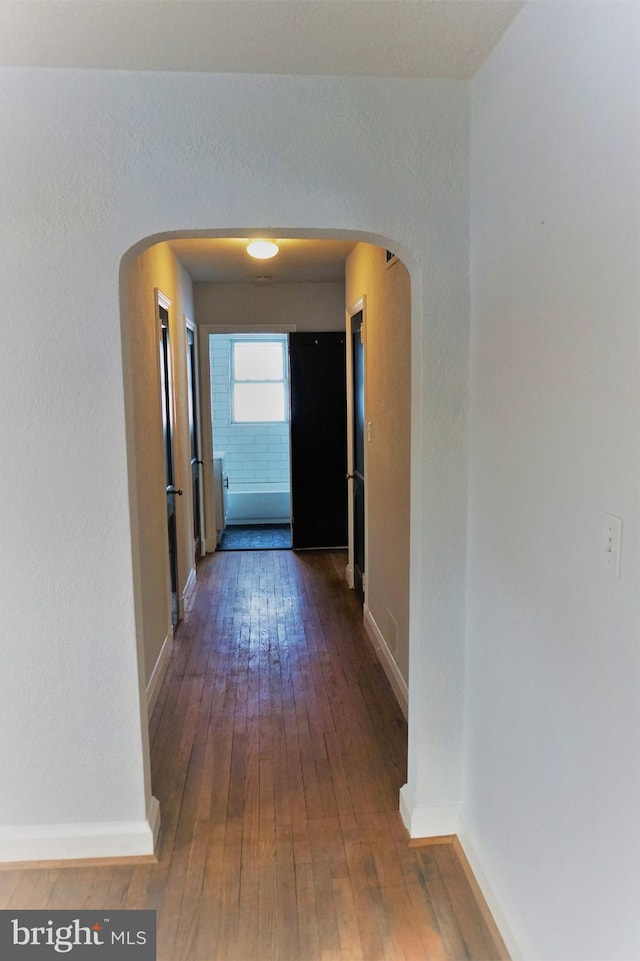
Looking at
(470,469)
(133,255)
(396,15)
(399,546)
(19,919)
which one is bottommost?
(19,919)

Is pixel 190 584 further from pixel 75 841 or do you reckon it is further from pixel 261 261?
pixel 75 841

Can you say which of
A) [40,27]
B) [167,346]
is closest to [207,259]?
[167,346]

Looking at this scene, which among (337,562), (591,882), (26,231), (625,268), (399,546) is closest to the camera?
(625,268)

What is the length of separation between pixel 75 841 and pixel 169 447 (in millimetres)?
2390

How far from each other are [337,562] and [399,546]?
8.56ft

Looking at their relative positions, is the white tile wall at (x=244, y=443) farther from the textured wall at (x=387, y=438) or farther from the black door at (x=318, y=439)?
the textured wall at (x=387, y=438)

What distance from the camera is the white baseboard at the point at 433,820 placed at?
7.19 ft

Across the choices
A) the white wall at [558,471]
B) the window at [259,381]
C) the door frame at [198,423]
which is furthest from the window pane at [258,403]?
the white wall at [558,471]

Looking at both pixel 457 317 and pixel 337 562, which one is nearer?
pixel 457 317

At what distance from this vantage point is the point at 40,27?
1594 mm

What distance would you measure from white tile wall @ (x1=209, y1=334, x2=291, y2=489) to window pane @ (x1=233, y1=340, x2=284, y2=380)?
13 centimetres

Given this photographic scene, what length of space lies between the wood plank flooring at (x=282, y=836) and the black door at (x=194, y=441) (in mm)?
2082

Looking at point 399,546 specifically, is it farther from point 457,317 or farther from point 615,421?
point 615,421

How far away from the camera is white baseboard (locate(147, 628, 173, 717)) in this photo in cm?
308
